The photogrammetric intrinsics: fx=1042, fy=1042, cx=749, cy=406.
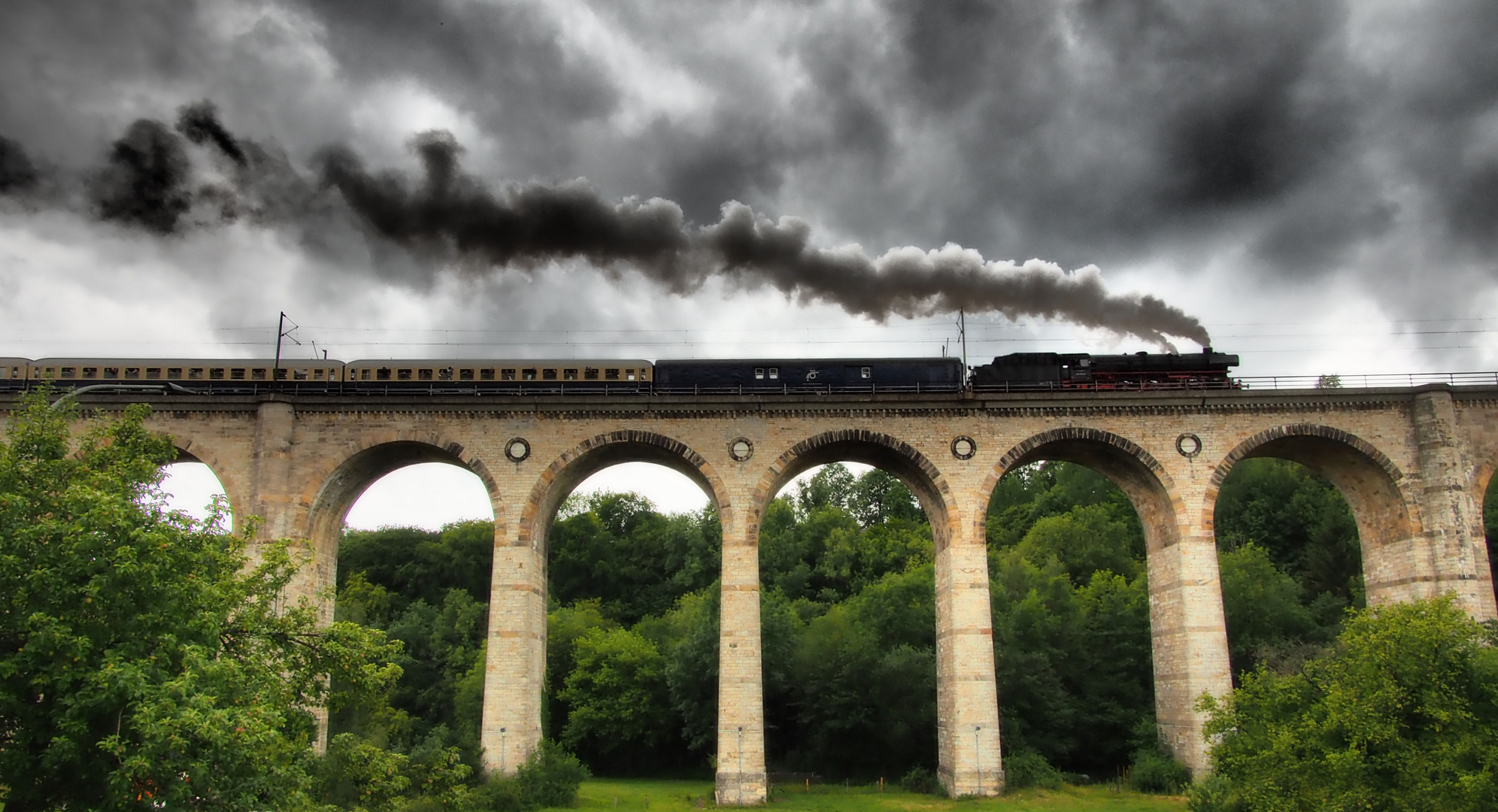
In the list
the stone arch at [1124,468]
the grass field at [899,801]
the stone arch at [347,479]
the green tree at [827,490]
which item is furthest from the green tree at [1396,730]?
the green tree at [827,490]

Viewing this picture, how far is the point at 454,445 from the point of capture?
1328 inches

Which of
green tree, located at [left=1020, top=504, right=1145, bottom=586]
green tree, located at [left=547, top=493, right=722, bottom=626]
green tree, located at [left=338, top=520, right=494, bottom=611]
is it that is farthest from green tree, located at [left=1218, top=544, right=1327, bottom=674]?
green tree, located at [left=338, top=520, right=494, bottom=611]

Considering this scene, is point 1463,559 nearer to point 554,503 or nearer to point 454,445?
point 554,503

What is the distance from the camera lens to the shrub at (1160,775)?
31.6 m

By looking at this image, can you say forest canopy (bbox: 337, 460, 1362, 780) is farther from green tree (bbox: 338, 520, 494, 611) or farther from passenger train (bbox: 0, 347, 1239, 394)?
passenger train (bbox: 0, 347, 1239, 394)

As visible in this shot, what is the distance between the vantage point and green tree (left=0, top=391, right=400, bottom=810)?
14.3 meters

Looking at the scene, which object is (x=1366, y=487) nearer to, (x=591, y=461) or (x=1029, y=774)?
(x=1029, y=774)

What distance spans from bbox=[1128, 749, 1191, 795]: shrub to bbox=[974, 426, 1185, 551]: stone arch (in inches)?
266

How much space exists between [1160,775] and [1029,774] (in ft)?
13.2

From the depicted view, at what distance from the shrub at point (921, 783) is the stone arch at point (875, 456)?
24.6ft

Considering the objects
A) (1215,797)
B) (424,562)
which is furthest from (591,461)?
(424,562)

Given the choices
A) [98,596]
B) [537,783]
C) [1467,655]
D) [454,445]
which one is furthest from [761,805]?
Answer: [98,596]

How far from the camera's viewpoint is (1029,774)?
3394cm

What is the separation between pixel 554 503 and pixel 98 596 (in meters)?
20.2
